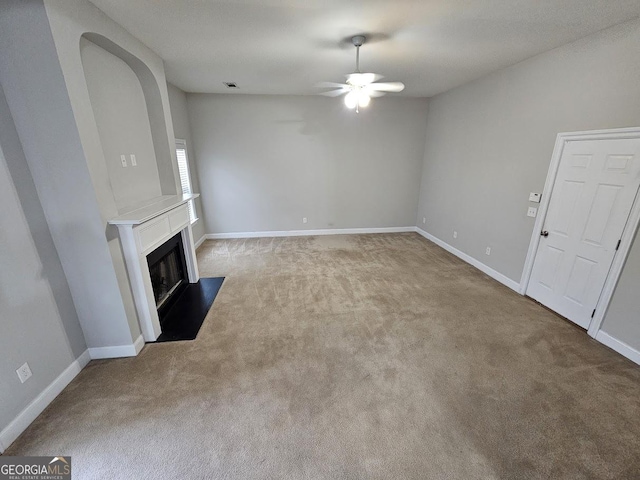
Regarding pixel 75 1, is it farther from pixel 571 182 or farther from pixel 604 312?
pixel 604 312

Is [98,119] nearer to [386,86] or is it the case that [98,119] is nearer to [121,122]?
[121,122]

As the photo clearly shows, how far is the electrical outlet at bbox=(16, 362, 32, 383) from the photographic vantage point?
1703 millimetres

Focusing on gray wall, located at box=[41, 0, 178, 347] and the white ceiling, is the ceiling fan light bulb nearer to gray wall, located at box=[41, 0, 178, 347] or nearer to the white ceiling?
the white ceiling

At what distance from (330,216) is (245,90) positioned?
293 cm

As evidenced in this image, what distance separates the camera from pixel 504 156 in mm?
3598

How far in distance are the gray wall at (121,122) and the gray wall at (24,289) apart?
1.89 feet

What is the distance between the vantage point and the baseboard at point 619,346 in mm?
2283

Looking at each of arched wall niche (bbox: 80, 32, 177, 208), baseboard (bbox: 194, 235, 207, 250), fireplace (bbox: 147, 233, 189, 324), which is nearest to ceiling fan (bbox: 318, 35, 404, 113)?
arched wall niche (bbox: 80, 32, 177, 208)

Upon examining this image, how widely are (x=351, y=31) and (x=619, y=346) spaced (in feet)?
12.5

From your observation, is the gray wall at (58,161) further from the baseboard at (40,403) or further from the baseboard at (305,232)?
the baseboard at (305,232)

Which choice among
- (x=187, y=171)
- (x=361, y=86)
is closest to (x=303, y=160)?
(x=187, y=171)

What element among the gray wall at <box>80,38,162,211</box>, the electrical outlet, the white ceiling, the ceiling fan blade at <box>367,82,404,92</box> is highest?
the white ceiling

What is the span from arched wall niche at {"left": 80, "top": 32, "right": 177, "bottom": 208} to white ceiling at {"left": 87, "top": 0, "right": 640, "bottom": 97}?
253 millimetres

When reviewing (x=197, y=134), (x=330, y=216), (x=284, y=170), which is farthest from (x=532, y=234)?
(x=197, y=134)
